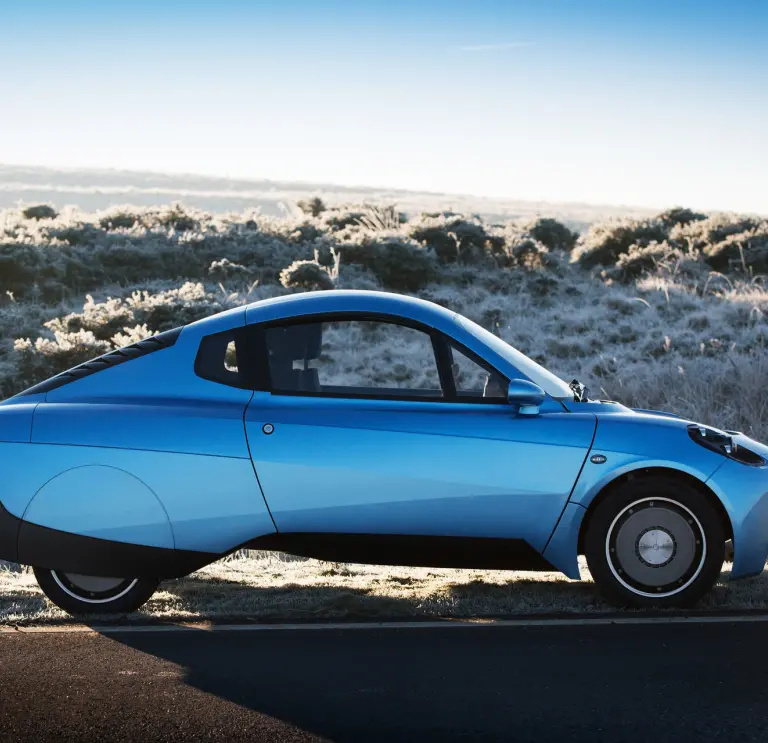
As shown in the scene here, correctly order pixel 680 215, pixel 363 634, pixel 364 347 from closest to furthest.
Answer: pixel 363 634, pixel 364 347, pixel 680 215

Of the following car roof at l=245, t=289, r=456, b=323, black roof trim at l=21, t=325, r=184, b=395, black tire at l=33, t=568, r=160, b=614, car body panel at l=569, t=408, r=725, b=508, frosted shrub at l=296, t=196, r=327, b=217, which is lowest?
black tire at l=33, t=568, r=160, b=614

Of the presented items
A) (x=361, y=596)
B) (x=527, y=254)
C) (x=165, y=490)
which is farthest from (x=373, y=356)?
(x=165, y=490)

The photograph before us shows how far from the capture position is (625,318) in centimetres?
2694

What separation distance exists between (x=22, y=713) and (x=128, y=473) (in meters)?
1.87

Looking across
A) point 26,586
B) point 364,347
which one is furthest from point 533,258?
point 26,586

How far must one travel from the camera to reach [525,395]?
6902 mm

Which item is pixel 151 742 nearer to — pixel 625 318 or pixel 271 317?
pixel 271 317

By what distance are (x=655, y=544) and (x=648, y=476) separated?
0.37 metres

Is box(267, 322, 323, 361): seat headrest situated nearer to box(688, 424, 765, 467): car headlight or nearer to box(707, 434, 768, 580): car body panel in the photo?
box(688, 424, 765, 467): car headlight

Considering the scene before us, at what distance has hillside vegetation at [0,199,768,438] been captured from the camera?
23172mm

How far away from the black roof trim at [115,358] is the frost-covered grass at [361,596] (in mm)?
1261

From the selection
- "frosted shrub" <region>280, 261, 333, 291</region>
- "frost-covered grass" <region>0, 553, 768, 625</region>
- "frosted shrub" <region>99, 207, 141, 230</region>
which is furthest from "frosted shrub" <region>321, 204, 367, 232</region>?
"frost-covered grass" <region>0, 553, 768, 625</region>

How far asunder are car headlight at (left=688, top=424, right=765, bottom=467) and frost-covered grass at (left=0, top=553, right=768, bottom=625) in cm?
83

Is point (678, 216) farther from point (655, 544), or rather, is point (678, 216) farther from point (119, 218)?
point (655, 544)
